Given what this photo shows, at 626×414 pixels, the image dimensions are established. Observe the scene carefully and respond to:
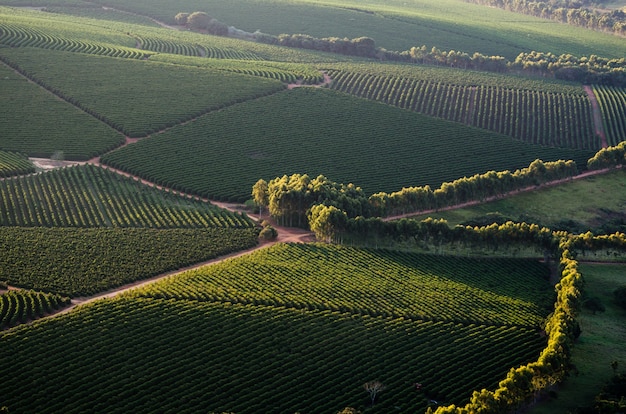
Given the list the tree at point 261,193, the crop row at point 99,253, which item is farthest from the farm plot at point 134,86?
the crop row at point 99,253

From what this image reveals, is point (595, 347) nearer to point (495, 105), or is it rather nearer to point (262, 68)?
point (495, 105)

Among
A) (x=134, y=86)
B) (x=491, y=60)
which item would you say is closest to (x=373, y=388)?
(x=134, y=86)

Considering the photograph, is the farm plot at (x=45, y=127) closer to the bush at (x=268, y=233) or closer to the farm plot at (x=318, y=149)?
the farm plot at (x=318, y=149)

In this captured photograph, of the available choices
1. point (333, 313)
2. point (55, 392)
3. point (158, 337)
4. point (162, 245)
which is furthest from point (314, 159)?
point (55, 392)

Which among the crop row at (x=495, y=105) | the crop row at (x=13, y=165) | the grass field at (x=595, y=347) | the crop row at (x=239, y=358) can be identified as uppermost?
the crop row at (x=495, y=105)

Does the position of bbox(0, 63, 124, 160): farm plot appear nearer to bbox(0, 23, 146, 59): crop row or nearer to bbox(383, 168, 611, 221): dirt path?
bbox(0, 23, 146, 59): crop row

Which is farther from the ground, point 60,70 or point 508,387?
point 60,70

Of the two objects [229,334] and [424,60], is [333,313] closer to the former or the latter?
[229,334]
